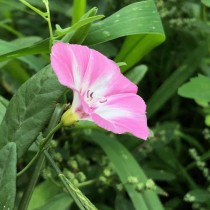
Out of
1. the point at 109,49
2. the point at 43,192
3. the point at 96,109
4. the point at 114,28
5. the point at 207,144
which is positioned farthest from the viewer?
the point at 207,144

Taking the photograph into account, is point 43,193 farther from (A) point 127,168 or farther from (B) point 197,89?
(B) point 197,89

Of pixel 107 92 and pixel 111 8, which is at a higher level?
pixel 107 92

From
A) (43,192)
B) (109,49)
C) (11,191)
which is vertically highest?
(11,191)

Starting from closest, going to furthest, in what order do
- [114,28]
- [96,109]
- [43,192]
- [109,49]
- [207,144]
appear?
1. [96,109]
2. [114,28]
3. [43,192]
4. [109,49]
5. [207,144]

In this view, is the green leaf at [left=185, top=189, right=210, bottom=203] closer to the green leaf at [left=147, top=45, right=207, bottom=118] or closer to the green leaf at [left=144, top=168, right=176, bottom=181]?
the green leaf at [left=144, top=168, right=176, bottom=181]

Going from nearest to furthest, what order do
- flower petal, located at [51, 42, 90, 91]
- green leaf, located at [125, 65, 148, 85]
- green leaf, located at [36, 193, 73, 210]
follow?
flower petal, located at [51, 42, 90, 91], green leaf, located at [36, 193, 73, 210], green leaf, located at [125, 65, 148, 85]

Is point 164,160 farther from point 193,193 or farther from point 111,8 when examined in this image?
point 111,8

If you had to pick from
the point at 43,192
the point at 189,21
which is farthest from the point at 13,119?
the point at 189,21

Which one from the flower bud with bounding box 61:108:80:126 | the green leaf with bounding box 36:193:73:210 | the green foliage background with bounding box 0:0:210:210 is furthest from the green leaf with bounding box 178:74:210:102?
the flower bud with bounding box 61:108:80:126
